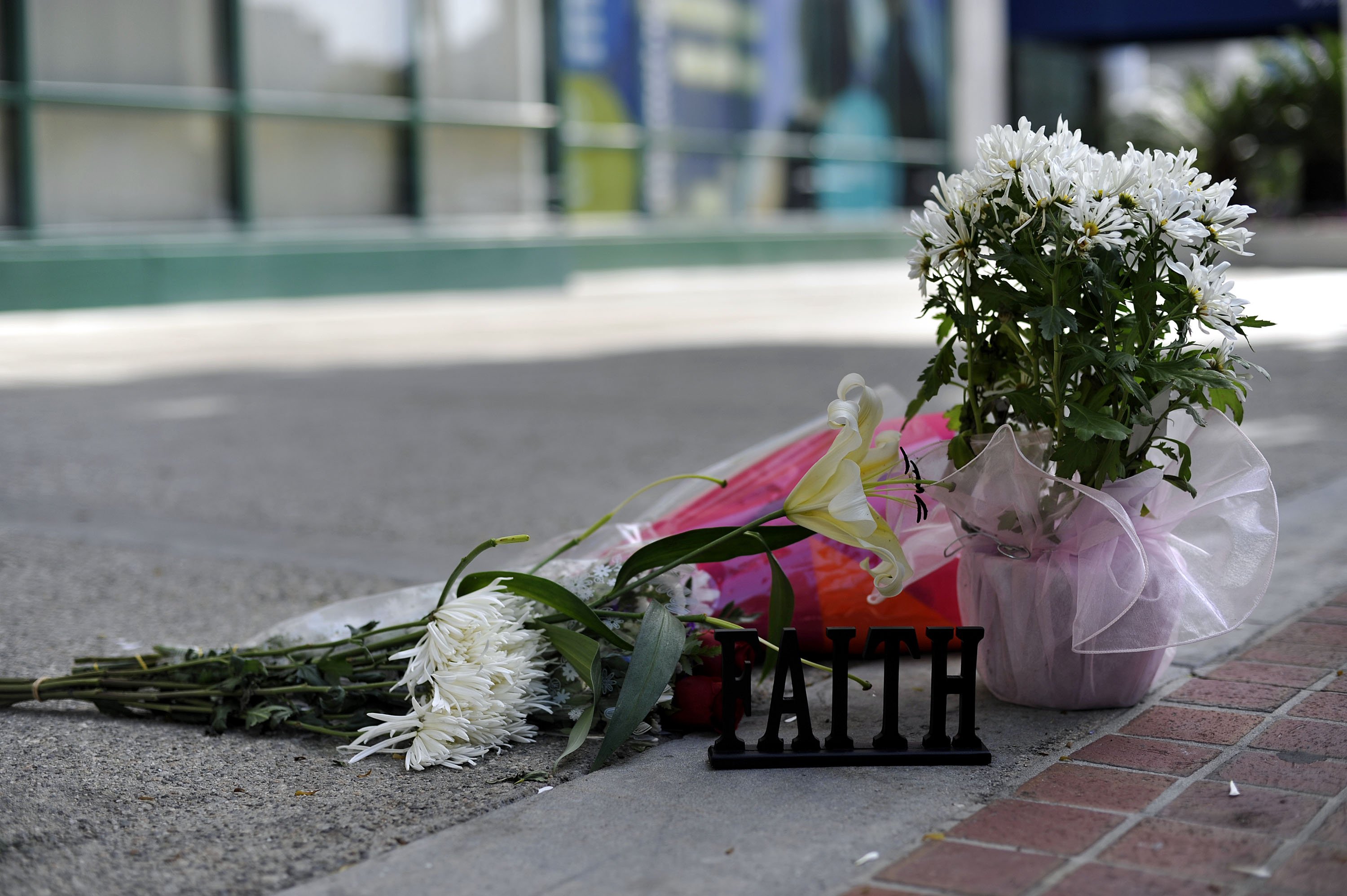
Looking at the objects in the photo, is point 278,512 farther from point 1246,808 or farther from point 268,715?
point 1246,808

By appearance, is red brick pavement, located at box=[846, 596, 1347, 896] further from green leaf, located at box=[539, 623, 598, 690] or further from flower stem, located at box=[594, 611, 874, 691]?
green leaf, located at box=[539, 623, 598, 690]

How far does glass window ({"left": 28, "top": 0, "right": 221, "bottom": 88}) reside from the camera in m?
12.8

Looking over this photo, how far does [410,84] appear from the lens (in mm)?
15680

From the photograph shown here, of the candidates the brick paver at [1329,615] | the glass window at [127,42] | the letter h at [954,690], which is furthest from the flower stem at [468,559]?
the glass window at [127,42]

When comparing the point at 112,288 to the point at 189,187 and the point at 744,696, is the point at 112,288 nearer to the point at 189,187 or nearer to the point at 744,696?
the point at 189,187

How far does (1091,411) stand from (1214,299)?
0.27m

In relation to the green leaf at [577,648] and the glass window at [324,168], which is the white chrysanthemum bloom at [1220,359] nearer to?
the green leaf at [577,648]

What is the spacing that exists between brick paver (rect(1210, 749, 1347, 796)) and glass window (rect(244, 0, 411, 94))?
44.8 ft

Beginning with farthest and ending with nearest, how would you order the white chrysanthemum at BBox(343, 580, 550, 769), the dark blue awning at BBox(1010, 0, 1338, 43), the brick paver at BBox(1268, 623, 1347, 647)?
the dark blue awning at BBox(1010, 0, 1338, 43) → the brick paver at BBox(1268, 623, 1347, 647) → the white chrysanthemum at BBox(343, 580, 550, 769)

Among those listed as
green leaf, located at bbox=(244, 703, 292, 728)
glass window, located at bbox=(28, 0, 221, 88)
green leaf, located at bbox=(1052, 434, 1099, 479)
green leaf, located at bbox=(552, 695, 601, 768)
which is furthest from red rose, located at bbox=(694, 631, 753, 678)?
glass window, located at bbox=(28, 0, 221, 88)

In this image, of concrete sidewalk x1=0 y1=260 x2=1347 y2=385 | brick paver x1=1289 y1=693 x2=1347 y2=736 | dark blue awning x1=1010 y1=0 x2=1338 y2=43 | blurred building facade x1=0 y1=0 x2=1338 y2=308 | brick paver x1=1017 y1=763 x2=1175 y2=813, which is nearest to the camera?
brick paver x1=1017 y1=763 x2=1175 y2=813

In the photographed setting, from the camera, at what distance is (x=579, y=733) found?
7.87 ft

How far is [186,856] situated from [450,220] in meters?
14.7

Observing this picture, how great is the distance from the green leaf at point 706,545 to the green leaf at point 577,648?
131 millimetres
